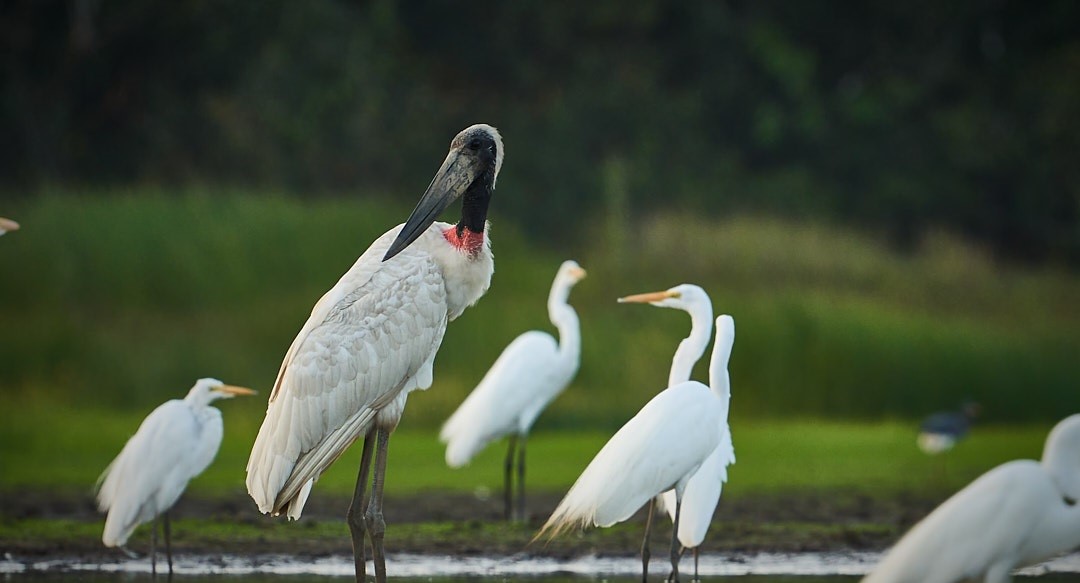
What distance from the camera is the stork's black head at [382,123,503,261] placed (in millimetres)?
7484

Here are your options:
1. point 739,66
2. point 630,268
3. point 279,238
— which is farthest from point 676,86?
point 279,238

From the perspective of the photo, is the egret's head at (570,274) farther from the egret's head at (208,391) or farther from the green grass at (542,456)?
the egret's head at (208,391)

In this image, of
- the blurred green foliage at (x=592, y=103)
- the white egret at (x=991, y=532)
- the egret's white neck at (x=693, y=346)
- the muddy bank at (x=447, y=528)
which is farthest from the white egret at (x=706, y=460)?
the blurred green foliage at (x=592, y=103)

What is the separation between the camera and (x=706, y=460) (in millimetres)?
8133

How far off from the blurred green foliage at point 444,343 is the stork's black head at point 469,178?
8041mm

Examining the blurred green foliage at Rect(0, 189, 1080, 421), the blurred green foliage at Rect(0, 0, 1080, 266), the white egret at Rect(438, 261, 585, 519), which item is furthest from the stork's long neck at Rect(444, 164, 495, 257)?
the blurred green foliage at Rect(0, 0, 1080, 266)

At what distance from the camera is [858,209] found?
26625 millimetres

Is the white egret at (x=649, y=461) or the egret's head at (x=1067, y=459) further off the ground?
the white egret at (x=649, y=461)

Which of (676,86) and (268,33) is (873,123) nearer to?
(676,86)

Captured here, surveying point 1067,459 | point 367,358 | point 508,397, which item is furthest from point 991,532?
point 508,397

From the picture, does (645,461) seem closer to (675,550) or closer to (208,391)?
(675,550)

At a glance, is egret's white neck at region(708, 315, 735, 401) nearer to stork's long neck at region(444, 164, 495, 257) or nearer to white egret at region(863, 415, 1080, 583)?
stork's long neck at region(444, 164, 495, 257)

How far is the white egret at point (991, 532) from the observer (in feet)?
17.1

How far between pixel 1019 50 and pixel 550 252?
7915 millimetres
